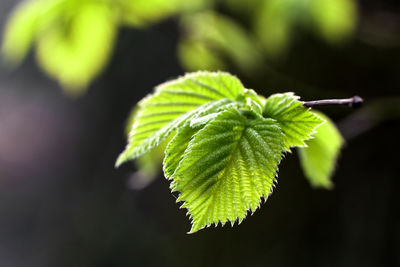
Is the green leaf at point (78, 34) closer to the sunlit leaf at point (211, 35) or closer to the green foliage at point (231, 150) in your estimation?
the sunlit leaf at point (211, 35)

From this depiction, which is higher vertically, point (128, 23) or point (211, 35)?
point (128, 23)

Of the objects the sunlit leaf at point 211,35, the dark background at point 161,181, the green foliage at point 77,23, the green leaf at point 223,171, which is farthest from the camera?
the dark background at point 161,181

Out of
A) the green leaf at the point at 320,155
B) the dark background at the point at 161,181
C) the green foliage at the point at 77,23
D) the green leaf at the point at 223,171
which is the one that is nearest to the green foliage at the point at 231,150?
the green leaf at the point at 223,171

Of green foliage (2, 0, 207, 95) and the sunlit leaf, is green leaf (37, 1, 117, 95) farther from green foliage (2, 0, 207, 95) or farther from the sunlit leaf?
the sunlit leaf

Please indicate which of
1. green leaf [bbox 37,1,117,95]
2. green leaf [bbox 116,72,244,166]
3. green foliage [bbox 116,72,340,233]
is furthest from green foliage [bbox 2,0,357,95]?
green foliage [bbox 116,72,340,233]

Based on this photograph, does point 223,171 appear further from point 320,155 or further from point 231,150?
point 320,155

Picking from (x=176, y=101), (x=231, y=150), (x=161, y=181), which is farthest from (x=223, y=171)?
(x=161, y=181)

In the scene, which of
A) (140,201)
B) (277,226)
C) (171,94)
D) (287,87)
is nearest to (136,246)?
(140,201)
